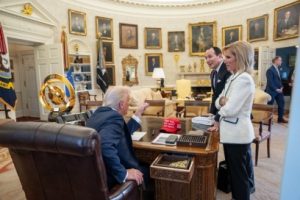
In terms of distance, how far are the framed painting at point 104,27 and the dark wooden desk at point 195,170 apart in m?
7.05

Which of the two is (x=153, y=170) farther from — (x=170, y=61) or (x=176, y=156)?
(x=170, y=61)

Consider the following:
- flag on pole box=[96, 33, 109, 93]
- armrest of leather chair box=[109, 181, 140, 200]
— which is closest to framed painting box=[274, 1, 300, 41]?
flag on pole box=[96, 33, 109, 93]

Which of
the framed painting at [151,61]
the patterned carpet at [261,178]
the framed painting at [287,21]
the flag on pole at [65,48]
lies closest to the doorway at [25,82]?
the flag on pole at [65,48]

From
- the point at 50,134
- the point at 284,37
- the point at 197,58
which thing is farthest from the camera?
the point at 197,58

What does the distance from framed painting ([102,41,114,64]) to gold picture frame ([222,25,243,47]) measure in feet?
15.0

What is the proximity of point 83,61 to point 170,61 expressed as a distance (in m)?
3.77

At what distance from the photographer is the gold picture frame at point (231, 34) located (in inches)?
339

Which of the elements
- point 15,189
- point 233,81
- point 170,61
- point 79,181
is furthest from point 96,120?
point 170,61

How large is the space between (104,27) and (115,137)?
7.72 meters

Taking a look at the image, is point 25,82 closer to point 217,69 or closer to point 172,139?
point 217,69

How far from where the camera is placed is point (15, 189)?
2.81 metres

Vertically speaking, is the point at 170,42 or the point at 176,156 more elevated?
the point at 170,42

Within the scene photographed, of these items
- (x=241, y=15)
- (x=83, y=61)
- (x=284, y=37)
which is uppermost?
(x=241, y=15)

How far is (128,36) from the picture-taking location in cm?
902
